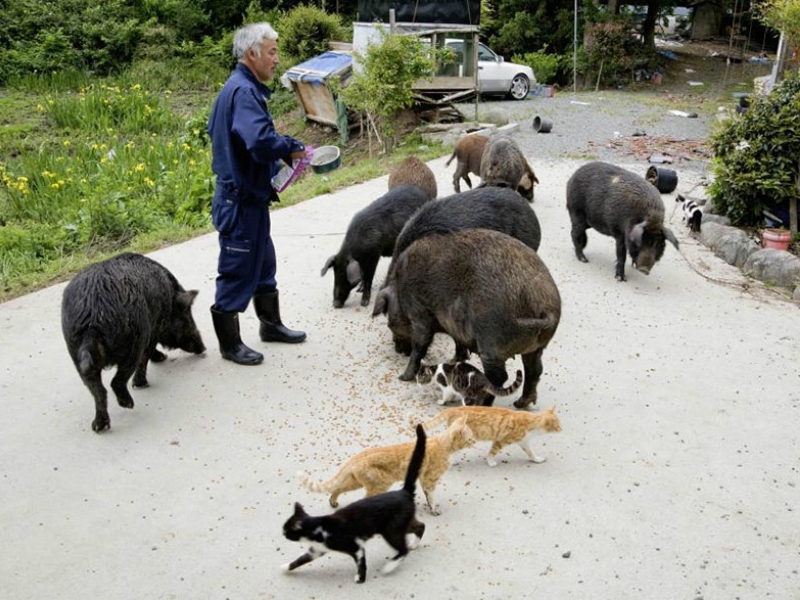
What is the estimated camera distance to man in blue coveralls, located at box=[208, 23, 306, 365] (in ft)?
16.3

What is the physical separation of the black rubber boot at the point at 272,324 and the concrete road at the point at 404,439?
11 centimetres

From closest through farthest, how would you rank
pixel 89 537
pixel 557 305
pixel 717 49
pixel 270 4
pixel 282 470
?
pixel 89 537 < pixel 282 470 < pixel 557 305 < pixel 270 4 < pixel 717 49

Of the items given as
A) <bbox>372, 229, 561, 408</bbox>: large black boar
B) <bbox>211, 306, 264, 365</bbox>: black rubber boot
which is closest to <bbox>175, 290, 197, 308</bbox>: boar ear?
<bbox>211, 306, 264, 365</bbox>: black rubber boot

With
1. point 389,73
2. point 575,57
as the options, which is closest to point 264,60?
point 389,73

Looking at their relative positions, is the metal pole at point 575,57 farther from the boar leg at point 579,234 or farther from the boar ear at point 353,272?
the boar ear at point 353,272

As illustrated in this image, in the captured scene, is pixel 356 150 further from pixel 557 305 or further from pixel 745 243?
→ pixel 557 305

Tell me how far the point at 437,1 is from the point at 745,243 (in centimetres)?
1052

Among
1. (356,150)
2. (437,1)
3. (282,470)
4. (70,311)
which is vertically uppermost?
(437,1)

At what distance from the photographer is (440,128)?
1584 centimetres

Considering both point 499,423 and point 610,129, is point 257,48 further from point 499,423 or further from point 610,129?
point 610,129

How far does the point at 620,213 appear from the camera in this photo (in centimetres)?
759

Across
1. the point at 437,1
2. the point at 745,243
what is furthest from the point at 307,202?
the point at 437,1

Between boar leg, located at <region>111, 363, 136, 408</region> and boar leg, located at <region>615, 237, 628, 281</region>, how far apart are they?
190 inches

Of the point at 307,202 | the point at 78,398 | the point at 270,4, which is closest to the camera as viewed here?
the point at 78,398
